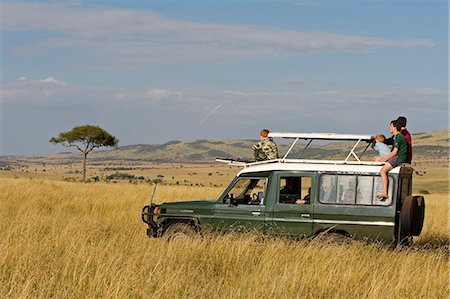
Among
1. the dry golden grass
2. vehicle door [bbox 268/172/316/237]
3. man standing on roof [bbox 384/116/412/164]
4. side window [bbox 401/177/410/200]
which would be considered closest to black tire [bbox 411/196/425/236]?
side window [bbox 401/177/410/200]

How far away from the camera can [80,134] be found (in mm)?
70500

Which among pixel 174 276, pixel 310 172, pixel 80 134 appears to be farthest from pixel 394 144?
pixel 80 134

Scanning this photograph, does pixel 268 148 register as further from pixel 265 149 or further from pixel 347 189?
pixel 347 189

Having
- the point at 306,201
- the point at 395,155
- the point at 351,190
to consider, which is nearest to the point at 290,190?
the point at 306,201

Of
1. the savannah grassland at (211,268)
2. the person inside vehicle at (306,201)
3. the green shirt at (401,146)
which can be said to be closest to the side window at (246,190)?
the person inside vehicle at (306,201)

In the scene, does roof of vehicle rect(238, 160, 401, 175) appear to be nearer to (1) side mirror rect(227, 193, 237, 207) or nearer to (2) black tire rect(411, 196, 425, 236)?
(1) side mirror rect(227, 193, 237, 207)

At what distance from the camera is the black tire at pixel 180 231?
12.4m

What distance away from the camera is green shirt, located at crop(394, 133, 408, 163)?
12.3 m

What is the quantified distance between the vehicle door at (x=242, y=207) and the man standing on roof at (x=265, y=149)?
83cm

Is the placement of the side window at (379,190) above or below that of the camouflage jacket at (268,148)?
below

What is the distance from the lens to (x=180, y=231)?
12.6 metres

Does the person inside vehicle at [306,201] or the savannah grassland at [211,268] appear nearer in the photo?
the savannah grassland at [211,268]

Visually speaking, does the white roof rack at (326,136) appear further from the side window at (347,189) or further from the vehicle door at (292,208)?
the side window at (347,189)

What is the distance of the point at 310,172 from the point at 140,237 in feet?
9.97
